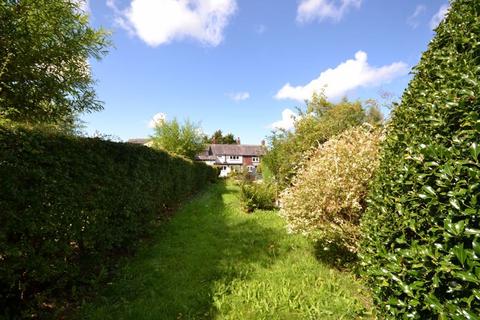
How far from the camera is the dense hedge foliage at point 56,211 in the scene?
3.76 m

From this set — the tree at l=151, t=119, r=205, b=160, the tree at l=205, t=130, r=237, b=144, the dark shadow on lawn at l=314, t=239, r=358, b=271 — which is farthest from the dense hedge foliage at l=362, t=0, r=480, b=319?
the tree at l=205, t=130, r=237, b=144

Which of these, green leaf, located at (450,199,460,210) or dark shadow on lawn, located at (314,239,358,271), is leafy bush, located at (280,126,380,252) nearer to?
dark shadow on lawn, located at (314,239,358,271)

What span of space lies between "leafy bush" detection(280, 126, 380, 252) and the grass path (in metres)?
0.85

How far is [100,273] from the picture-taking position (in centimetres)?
559

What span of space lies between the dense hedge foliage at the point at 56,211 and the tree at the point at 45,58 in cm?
311

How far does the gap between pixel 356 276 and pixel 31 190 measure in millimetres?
6098

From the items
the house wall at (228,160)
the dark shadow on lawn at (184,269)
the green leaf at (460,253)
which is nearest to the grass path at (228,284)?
the dark shadow on lawn at (184,269)

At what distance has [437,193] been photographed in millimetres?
2289

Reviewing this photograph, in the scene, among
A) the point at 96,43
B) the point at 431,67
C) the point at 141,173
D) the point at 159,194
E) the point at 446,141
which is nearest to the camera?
the point at 446,141

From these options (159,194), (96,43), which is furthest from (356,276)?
(96,43)

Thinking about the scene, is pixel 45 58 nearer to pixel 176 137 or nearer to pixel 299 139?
pixel 299 139

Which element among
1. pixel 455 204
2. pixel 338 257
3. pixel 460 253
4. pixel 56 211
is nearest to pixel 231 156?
pixel 338 257

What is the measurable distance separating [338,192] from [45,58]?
932 centimetres

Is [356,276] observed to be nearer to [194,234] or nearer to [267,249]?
[267,249]
